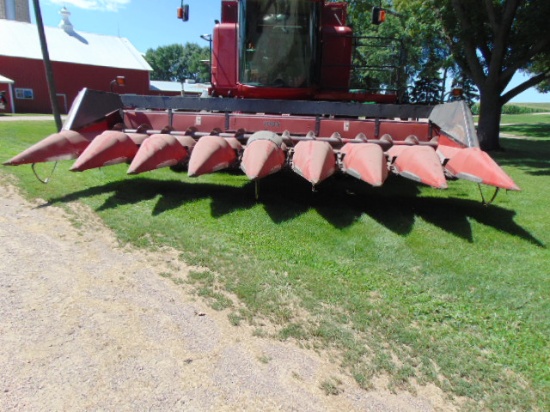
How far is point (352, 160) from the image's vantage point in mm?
4832

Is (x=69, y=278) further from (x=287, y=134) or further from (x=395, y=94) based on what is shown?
(x=395, y=94)

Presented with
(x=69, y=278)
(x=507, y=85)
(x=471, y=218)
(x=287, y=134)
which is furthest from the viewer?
(x=507, y=85)

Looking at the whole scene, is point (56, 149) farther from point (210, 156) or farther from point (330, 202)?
point (330, 202)

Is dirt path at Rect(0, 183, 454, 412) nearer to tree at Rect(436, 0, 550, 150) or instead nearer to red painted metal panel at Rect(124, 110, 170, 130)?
red painted metal panel at Rect(124, 110, 170, 130)

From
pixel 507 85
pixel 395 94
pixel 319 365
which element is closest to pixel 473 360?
pixel 319 365

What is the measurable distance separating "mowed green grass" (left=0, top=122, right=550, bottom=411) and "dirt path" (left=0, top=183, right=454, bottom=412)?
20 centimetres

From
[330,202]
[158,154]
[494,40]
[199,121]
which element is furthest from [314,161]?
[494,40]

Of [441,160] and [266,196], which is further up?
[441,160]

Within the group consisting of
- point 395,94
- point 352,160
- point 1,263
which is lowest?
point 1,263

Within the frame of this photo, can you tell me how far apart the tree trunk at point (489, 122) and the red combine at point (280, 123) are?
8043mm

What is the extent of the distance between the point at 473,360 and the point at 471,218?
2.81 metres

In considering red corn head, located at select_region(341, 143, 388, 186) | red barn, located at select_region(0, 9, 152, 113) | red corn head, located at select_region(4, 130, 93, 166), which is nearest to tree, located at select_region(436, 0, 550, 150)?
red corn head, located at select_region(341, 143, 388, 186)

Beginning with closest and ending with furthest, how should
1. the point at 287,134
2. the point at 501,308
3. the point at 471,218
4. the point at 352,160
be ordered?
the point at 501,308, the point at 352,160, the point at 471,218, the point at 287,134

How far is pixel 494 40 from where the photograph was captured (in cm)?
1245
